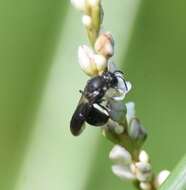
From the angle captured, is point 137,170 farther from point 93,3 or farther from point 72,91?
point 72,91

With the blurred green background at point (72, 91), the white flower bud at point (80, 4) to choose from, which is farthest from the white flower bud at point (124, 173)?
the blurred green background at point (72, 91)

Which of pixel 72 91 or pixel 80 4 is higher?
pixel 80 4

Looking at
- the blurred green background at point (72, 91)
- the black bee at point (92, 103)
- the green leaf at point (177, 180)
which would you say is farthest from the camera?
the blurred green background at point (72, 91)

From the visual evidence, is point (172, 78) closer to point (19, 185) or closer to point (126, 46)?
point (126, 46)

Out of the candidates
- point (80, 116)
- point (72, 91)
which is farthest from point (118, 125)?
point (72, 91)

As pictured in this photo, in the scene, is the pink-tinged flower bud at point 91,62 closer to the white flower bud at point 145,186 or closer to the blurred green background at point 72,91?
the white flower bud at point 145,186

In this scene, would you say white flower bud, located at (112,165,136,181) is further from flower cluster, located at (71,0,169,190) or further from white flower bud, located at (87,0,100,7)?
white flower bud, located at (87,0,100,7)

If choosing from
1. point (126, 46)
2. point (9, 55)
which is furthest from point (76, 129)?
point (9, 55)
